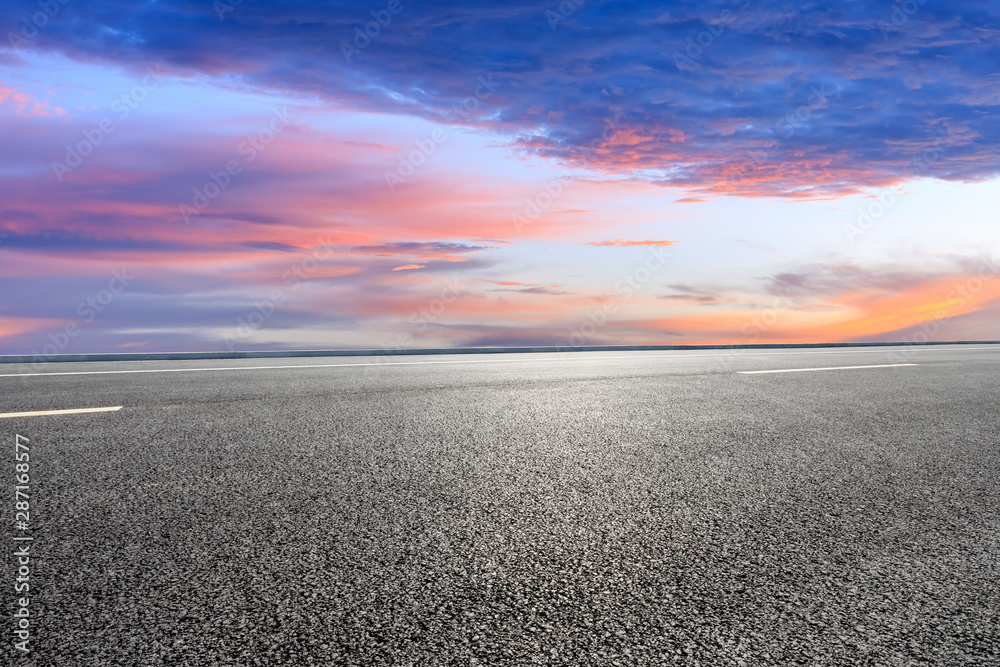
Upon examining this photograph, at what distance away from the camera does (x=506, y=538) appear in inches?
108

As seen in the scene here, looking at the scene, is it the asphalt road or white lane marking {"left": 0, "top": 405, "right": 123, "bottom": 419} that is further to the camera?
white lane marking {"left": 0, "top": 405, "right": 123, "bottom": 419}

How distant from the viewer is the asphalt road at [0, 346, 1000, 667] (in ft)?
6.39

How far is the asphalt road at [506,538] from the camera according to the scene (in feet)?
6.39

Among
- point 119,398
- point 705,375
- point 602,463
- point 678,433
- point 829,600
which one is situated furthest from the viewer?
point 705,375

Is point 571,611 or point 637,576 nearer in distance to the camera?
point 571,611

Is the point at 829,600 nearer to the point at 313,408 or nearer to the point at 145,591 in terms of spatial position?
the point at 145,591

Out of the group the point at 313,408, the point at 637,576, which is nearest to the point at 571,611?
the point at 637,576

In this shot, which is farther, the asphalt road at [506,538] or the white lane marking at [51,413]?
the white lane marking at [51,413]

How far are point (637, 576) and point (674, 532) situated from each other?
54 centimetres

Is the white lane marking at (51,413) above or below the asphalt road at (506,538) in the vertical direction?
above

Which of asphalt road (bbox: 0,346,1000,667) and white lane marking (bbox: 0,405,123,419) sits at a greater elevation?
white lane marking (bbox: 0,405,123,419)

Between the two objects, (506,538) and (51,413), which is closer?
(506,538)

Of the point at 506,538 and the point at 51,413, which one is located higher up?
the point at 51,413

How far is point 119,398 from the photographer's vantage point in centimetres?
672
